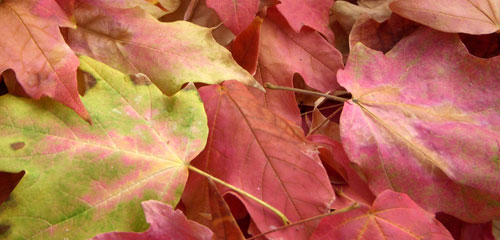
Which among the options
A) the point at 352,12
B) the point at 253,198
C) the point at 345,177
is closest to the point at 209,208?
the point at 253,198

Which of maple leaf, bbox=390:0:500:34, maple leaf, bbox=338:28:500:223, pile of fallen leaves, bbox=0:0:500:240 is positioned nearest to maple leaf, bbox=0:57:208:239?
pile of fallen leaves, bbox=0:0:500:240

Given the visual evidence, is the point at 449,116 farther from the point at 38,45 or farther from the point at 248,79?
the point at 38,45

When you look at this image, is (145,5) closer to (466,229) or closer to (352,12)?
(352,12)

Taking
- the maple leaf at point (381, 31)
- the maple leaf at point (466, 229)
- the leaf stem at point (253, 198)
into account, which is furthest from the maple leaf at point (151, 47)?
the maple leaf at point (466, 229)

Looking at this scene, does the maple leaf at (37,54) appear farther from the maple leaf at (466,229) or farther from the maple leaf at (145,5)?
the maple leaf at (466,229)

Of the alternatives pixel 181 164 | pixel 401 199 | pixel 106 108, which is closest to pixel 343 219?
pixel 401 199

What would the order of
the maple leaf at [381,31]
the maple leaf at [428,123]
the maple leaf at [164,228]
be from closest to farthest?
the maple leaf at [164,228] → the maple leaf at [428,123] → the maple leaf at [381,31]
